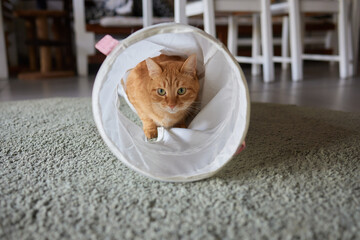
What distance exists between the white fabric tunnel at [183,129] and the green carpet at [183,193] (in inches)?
2.0

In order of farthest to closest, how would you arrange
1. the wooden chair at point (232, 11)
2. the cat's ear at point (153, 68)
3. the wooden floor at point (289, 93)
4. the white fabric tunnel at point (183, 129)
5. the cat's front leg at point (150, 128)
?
Answer: the wooden chair at point (232, 11) → the wooden floor at point (289, 93) → the cat's front leg at point (150, 128) → the cat's ear at point (153, 68) → the white fabric tunnel at point (183, 129)

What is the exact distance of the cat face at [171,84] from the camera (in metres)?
0.93

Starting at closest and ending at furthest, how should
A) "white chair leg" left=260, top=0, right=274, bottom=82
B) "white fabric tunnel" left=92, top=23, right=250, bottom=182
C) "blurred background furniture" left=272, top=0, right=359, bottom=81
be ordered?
"white fabric tunnel" left=92, top=23, right=250, bottom=182 → "white chair leg" left=260, top=0, right=274, bottom=82 → "blurred background furniture" left=272, top=0, right=359, bottom=81

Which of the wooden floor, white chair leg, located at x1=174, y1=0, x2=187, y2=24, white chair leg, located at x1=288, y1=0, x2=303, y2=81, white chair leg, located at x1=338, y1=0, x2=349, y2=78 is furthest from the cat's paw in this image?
white chair leg, located at x1=338, y1=0, x2=349, y2=78

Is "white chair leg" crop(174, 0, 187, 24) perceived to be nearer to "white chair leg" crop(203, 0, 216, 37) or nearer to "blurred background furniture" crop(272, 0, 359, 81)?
"white chair leg" crop(203, 0, 216, 37)

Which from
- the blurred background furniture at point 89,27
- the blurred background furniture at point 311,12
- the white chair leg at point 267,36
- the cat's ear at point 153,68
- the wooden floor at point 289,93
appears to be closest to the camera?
the cat's ear at point 153,68

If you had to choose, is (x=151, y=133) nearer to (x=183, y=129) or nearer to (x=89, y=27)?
(x=183, y=129)

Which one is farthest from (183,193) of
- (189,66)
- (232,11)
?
(232,11)

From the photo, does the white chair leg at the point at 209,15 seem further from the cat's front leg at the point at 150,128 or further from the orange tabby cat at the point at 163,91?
the cat's front leg at the point at 150,128

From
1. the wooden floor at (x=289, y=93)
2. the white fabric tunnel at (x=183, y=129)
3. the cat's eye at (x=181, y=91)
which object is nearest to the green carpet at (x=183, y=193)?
the white fabric tunnel at (x=183, y=129)

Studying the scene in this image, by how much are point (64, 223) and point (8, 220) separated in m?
0.10

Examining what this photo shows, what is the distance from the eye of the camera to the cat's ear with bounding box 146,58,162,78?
910mm

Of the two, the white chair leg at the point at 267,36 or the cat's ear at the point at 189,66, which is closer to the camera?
the cat's ear at the point at 189,66

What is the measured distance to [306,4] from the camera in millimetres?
2365
